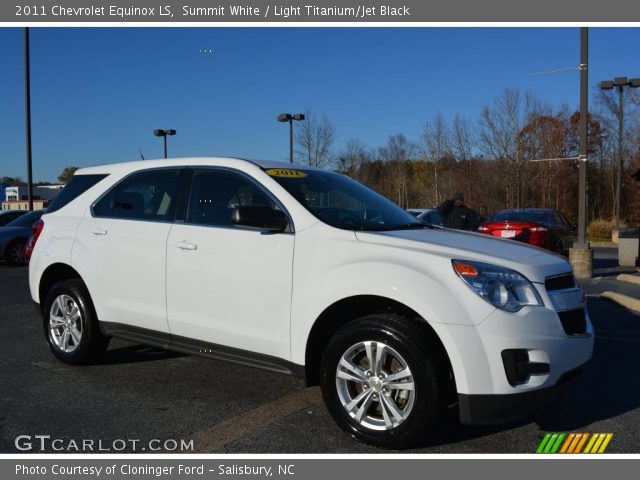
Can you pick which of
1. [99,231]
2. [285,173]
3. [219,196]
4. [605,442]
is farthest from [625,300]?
[99,231]

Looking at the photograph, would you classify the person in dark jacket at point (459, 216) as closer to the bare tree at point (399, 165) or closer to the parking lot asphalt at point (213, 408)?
the parking lot asphalt at point (213, 408)

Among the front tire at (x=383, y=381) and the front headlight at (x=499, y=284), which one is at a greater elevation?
the front headlight at (x=499, y=284)

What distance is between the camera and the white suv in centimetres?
344

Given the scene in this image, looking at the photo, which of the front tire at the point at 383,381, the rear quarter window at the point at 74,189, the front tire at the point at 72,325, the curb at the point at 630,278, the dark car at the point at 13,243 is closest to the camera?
the front tire at the point at 383,381

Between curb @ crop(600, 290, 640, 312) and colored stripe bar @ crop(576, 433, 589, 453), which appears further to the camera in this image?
curb @ crop(600, 290, 640, 312)

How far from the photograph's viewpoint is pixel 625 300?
28.6 feet

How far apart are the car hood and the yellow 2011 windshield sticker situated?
37.2 inches

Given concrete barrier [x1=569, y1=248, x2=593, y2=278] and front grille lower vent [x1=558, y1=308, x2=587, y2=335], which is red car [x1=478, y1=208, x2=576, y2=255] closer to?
concrete barrier [x1=569, y1=248, x2=593, y2=278]

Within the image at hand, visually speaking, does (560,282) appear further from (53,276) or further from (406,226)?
(53,276)

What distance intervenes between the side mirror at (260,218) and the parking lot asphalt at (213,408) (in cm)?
135

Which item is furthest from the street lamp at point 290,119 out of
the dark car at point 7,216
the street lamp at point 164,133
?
the dark car at point 7,216

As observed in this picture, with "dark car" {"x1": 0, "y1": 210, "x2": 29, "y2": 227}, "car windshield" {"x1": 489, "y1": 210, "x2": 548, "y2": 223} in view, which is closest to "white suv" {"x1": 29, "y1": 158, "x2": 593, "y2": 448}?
"car windshield" {"x1": 489, "y1": 210, "x2": 548, "y2": 223}

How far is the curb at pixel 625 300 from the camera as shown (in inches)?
330

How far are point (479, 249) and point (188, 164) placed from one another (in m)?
→ 2.46
